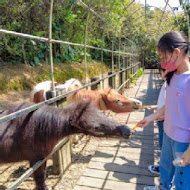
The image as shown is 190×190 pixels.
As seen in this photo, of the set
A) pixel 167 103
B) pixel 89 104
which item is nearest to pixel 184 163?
pixel 167 103

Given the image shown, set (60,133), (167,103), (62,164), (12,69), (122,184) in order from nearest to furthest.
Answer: (167,103)
(60,133)
(122,184)
(62,164)
(12,69)

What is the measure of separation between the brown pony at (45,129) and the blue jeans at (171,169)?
34 cm

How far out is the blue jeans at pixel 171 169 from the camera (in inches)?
61.0

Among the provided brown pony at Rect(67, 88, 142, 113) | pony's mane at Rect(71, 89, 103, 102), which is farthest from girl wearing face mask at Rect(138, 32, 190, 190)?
brown pony at Rect(67, 88, 142, 113)

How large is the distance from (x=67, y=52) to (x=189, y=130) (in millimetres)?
7196

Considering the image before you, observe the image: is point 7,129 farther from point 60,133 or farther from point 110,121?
point 110,121

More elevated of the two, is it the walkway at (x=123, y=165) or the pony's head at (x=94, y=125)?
the pony's head at (x=94, y=125)

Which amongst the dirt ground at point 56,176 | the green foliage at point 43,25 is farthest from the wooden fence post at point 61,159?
the green foliage at point 43,25

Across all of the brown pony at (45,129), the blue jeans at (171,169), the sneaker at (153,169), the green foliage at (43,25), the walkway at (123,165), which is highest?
the green foliage at (43,25)

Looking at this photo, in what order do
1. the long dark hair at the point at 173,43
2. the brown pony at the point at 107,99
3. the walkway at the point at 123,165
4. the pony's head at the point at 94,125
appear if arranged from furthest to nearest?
the brown pony at the point at 107,99
the walkway at the point at 123,165
the pony's head at the point at 94,125
the long dark hair at the point at 173,43

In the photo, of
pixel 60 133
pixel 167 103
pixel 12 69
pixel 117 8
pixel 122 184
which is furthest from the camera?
pixel 117 8

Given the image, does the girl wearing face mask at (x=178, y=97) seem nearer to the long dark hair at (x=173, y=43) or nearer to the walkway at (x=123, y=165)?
the long dark hair at (x=173, y=43)

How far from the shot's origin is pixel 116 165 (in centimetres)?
278

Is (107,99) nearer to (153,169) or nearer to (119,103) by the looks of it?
(119,103)
